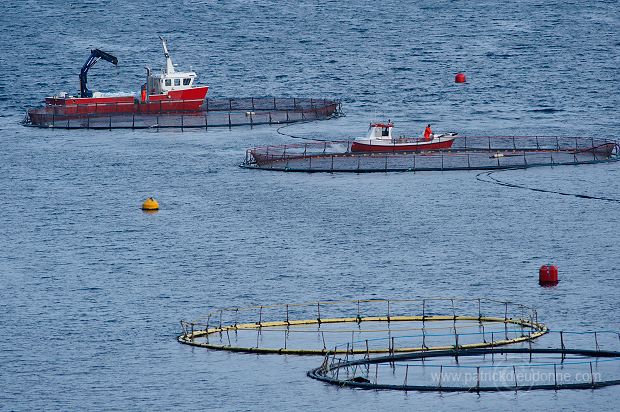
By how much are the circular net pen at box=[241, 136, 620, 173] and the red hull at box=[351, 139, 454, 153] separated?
317mm

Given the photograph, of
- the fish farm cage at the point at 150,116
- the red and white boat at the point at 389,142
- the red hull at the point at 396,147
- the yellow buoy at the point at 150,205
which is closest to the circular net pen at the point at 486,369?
the yellow buoy at the point at 150,205

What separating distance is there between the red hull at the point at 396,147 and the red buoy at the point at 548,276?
1995 inches

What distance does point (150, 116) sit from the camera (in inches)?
7382

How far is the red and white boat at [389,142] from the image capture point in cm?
15238

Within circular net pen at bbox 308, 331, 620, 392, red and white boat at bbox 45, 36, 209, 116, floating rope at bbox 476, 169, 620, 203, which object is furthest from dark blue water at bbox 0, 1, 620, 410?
red and white boat at bbox 45, 36, 209, 116

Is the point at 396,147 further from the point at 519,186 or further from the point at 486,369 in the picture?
the point at 486,369

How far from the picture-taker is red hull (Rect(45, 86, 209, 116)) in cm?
18362

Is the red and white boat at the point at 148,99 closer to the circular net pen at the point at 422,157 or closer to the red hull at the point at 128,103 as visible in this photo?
the red hull at the point at 128,103

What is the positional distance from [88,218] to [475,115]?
3174 inches

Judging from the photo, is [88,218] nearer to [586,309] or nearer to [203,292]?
[203,292]

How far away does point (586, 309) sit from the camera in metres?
97.5

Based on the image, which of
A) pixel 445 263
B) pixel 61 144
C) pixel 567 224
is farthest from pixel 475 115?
pixel 445 263

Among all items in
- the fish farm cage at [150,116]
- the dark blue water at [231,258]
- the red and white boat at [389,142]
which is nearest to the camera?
the dark blue water at [231,258]

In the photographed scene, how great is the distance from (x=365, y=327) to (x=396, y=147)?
61854mm
